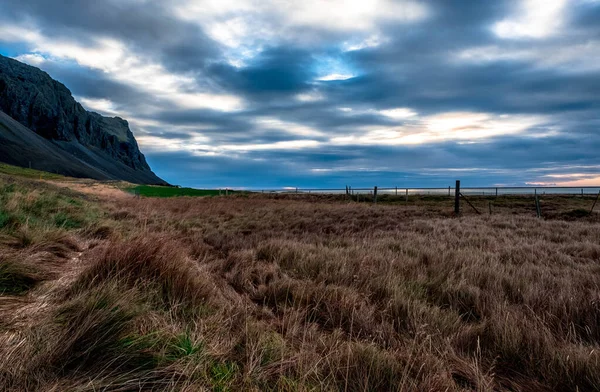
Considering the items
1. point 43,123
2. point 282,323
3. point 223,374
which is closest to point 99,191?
point 282,323

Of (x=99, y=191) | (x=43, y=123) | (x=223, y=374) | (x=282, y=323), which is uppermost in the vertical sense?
(x=43, y=123)

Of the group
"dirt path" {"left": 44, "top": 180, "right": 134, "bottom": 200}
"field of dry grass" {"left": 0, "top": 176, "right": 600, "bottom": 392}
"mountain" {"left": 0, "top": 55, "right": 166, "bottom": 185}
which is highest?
"mountain" {"left": 0, "top": 55, "right": 166, "bottom": 185}

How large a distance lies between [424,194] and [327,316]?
170ft

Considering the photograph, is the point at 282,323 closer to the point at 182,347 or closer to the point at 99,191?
the point at 182,347

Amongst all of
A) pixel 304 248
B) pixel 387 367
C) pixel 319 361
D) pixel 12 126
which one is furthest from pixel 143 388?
pixel 12 126

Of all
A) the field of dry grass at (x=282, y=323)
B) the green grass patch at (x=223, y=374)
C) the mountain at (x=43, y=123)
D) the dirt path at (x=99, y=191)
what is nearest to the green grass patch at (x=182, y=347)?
the field of dry grass at (x=282, y=323)

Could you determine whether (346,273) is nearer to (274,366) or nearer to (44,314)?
(274,366)

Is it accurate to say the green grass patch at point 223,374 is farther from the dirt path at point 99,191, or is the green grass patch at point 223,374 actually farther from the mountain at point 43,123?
the mountain at point 43,123

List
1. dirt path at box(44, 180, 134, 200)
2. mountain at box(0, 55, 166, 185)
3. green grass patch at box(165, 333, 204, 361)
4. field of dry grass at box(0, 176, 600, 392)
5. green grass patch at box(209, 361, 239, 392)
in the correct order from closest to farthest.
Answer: green grass patch at box(209, 361, 239, 392) → field of dry grass at box(0, 176, 600, 392) → green grass patch at box(165, 333, 204, 361) → dirt path at box(44, 180, 134, 200) → mountain at box(0, 55, 166, 185)

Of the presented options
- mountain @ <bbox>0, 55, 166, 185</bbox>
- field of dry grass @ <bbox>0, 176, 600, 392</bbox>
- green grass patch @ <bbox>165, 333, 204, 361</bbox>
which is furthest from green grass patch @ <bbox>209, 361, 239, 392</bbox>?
mountain @ <bbox>0, 55, 166, 185</bbox>

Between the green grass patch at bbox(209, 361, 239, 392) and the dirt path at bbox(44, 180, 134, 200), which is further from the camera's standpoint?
the dirt path at bbox(44, 180, 134, 200)

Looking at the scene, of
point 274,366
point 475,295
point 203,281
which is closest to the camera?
point 274,366

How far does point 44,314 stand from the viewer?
2.64m

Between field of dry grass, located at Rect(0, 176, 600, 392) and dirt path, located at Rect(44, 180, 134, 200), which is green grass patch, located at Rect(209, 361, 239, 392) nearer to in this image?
field of dry grass, located at Rect(0, 176, 600, 392)
